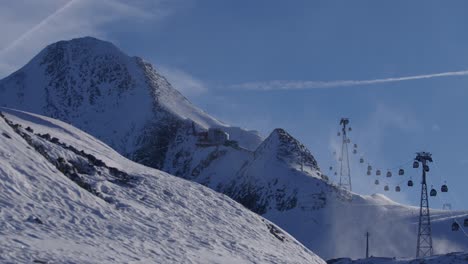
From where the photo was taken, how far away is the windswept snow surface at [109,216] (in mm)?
27719

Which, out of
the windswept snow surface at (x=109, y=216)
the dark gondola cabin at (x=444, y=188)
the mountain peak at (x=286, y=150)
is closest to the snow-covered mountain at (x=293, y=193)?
the mountain peak at (x=286, y=150)

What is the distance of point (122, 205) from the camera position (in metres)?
36.1

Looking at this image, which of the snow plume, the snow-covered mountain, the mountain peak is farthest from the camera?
the mountain peak

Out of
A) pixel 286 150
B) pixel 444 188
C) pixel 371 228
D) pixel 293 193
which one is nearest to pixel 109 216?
pixel 444 188

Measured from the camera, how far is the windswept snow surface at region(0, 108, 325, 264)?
27.7 m

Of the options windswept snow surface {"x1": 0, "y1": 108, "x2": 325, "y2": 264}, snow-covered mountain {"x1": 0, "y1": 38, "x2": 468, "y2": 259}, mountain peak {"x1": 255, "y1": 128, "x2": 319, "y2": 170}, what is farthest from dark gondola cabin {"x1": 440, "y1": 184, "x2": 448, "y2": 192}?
mountain peak {"x1": 255, "y1": 128, "x2": 319, "y2": 170}

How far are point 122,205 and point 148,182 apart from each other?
22.3 ft

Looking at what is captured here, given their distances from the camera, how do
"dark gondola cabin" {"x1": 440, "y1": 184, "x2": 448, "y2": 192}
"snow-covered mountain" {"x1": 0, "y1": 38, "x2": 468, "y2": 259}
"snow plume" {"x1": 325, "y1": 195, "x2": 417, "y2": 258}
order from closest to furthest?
1. "dark gondola cabin" {"x1": 440, "y1": 184, "x2": 448, "y2": 192}
2. "snow plume" {"x1": 325, "y1": 195, "x2": 417, "y2": 258}
3. "snow-covered mountain" {"x1": 0, "y1": 38, "x2": 468, "y2": 259}

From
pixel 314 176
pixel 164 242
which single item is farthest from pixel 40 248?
pixel 314 176

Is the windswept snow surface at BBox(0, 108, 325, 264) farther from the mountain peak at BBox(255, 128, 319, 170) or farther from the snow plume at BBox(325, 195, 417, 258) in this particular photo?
the mountain peak at BBox(255, 128, 319, 170)

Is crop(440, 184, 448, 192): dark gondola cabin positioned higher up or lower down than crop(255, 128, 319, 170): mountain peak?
lower down

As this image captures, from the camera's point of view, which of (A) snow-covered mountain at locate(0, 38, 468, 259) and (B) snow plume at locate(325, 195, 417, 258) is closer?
(B) snow plume at locate(325, 195, 417, 258)

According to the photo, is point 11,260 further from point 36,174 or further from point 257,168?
point 257,168

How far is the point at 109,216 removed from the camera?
108ft
